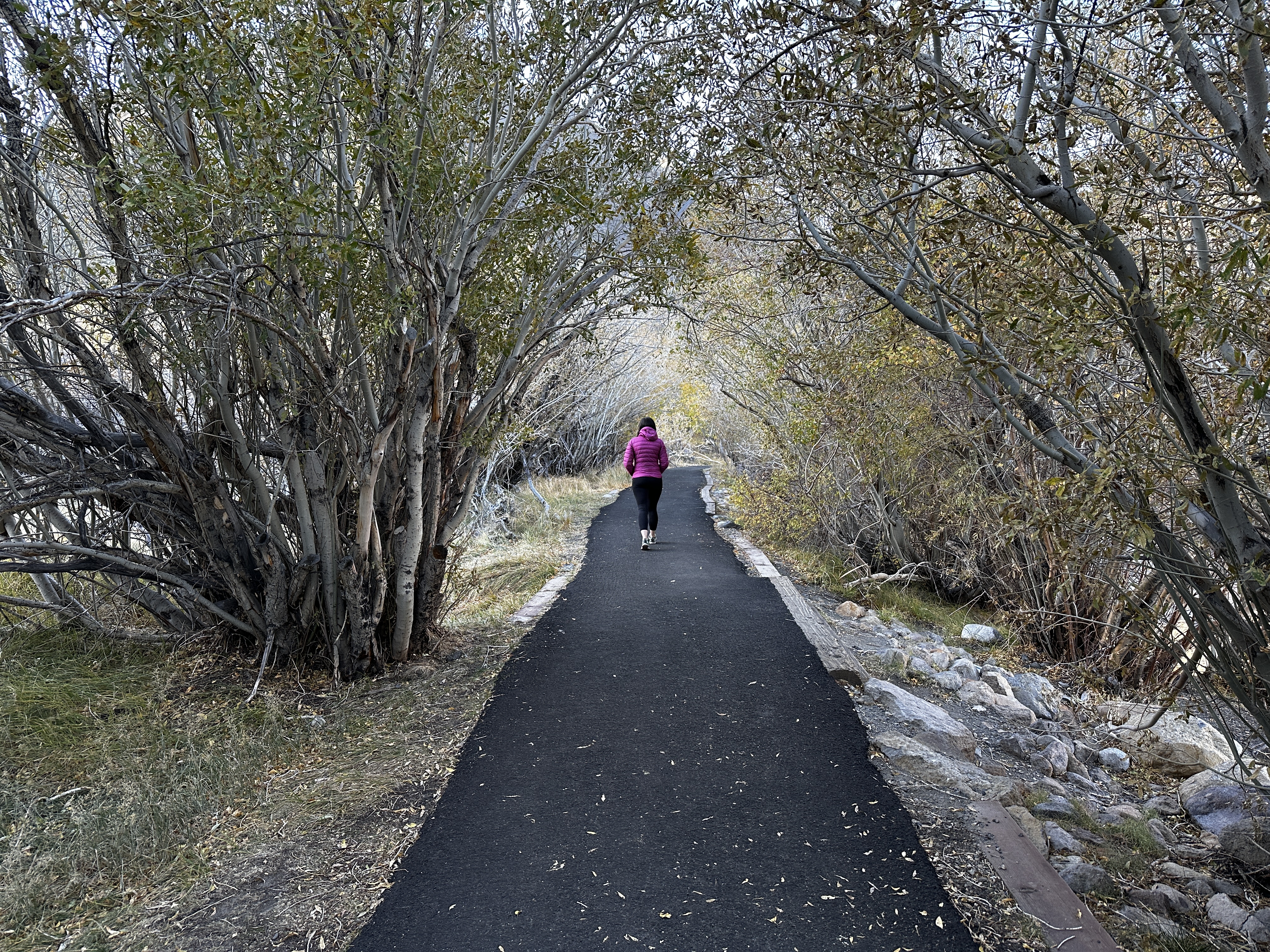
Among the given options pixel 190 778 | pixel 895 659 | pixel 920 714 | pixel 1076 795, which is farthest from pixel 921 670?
pixel 190 778

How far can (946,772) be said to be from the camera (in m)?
4.35

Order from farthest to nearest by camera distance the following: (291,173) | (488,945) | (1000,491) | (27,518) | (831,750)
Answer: (1000,491) → (27,518) → (831,750) → (291,173) → (488,945)

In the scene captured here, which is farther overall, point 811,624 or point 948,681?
point 811,624

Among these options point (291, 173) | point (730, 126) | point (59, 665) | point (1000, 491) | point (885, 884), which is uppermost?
point (730, 126)

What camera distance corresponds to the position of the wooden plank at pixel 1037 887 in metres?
2.91

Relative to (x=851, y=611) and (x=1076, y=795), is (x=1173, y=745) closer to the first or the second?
(x=1076, y=795)

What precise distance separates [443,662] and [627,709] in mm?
1811

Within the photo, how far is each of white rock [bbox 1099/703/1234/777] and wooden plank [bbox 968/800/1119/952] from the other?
2.11 m

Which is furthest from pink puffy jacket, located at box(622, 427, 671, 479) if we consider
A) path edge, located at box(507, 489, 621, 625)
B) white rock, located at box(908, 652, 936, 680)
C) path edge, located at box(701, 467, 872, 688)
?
white rock, located at box(908, 652, 936, 680)

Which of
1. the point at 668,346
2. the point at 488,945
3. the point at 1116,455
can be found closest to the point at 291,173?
the point at 488,945

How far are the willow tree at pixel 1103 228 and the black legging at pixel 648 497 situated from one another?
23.7 ft

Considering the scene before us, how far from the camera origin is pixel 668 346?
25125 millimetres

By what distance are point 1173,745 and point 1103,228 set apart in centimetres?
439

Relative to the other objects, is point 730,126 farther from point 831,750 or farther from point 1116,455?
point 831,750
